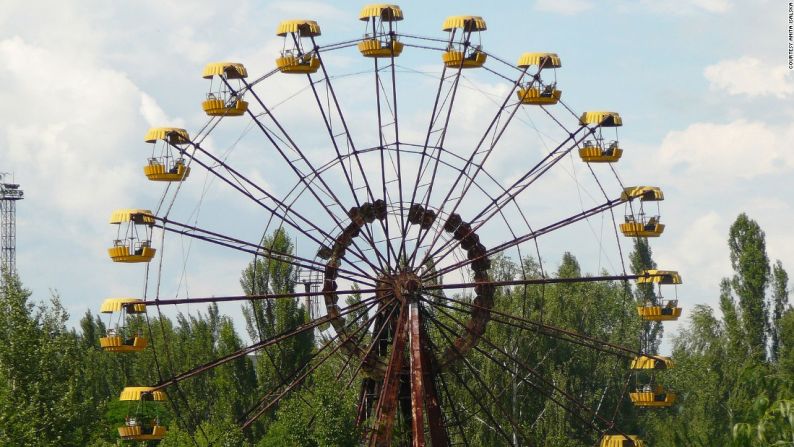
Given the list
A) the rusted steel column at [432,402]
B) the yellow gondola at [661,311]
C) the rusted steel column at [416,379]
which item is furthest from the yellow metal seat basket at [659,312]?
the rusted steel column at [416,379]

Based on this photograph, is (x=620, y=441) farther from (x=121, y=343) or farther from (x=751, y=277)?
(x=751, y=277)

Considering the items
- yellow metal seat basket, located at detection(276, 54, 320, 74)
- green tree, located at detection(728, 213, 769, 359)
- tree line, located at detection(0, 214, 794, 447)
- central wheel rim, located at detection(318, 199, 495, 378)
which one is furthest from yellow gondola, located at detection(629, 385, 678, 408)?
green tree, located at detection(728, 213, 769, 359)

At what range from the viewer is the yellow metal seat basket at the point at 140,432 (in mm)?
41500

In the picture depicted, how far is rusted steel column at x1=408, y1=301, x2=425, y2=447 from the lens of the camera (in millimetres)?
35094

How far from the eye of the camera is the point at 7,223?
99.3 m

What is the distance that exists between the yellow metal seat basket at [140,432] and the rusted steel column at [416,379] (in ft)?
25.5

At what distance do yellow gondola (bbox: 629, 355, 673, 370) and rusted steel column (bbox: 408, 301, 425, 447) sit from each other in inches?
276

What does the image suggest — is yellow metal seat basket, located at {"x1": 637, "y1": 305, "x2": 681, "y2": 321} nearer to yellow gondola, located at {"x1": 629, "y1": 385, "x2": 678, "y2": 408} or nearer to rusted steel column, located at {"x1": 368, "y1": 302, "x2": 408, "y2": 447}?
yellow gondola, located at {"x1": 629, "y1": 385, "x2": 678, "y2": 408}

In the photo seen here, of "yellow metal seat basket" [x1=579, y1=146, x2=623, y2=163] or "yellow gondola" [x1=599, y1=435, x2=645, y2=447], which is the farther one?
"yellow metal seat basket" [x1=579, y1=146, x2=623, y2=163]

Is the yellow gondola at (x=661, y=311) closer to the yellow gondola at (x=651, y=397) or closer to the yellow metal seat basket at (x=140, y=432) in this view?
the yellow gondola at (x=651, y=397)

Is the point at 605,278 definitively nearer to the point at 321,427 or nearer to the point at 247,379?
the point at 321,427

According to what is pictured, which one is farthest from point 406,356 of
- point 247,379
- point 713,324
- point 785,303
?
point 713,324

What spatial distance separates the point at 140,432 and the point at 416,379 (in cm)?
926

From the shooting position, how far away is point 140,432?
4175cm
